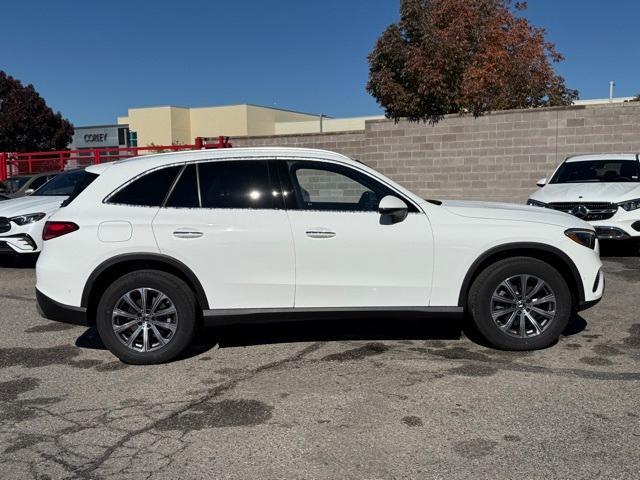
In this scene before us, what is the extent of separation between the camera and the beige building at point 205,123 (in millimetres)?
59500

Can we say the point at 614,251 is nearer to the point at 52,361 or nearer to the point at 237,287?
the point at 237,287

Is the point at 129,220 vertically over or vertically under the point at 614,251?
over

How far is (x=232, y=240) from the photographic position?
195 inches

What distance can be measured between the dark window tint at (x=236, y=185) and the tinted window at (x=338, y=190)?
10.3 inches

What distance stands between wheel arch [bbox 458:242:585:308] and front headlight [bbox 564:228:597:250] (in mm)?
179

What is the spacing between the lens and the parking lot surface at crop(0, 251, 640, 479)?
3.39m

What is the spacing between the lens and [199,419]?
402cm

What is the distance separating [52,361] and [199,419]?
207 cm

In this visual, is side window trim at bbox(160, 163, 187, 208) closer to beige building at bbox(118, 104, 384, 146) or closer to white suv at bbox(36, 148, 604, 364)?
white suv at bbox(36, 148, 604, 364)

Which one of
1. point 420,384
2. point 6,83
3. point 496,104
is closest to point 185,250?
point 420,384

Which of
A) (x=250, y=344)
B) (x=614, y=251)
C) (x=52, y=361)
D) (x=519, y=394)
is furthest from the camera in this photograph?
(x=614, y=251)

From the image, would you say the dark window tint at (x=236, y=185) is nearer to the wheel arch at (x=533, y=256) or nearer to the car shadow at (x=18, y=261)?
the wheel arch at (x=533, y=256)

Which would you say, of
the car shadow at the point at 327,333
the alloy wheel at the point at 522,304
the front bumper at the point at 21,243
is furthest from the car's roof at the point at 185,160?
the front bumper at the point at 21,243

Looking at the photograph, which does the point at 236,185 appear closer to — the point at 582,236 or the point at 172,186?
the point at 172,186
